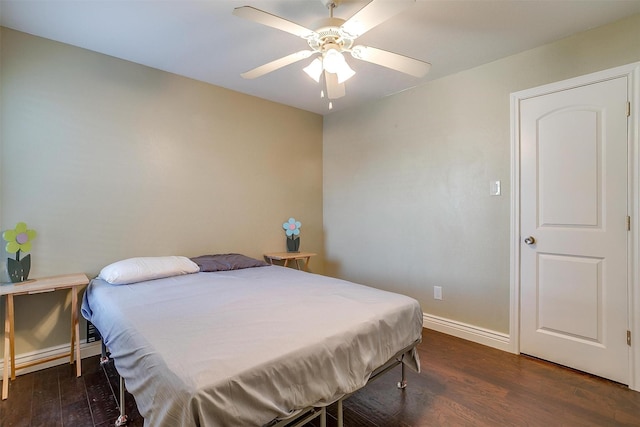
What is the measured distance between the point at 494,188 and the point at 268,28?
2.25 m

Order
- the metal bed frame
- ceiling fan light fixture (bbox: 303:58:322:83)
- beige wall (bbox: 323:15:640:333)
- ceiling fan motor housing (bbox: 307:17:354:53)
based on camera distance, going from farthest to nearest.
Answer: beige wall (bbox: 323:15:640:333) < ceiling fan light fixture (bbox: 303:58:322:83) < ceiling fan motor housing (bbox: 307:17:354:53) < the metal bed frame

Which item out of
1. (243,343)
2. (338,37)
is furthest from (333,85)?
(243,343)

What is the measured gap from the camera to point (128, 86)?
103 inches

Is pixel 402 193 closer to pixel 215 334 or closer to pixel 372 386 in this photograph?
pixel 372 386

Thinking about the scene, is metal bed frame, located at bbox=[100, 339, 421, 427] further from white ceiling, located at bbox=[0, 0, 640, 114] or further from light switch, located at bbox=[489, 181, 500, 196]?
white ceiling, located at bbox=[0, 0, 640, 114]

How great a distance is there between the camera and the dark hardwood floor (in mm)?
1669

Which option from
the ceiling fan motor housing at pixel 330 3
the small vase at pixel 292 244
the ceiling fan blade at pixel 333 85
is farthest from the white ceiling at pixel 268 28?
the small vase at pixel 292 244

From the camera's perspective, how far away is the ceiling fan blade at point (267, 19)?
56.1 inches

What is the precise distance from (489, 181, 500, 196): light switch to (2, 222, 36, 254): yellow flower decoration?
142 inches

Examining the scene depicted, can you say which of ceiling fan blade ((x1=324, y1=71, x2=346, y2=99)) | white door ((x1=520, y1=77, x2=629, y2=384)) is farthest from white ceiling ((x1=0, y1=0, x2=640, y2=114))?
white door ((x1=520, y1=77, x2=629, y2=384))

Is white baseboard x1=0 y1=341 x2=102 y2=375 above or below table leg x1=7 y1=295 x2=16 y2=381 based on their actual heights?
below

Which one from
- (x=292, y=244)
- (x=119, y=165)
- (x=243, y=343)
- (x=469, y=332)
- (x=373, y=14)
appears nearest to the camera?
(x=243, y=343)

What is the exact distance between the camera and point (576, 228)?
221 cm

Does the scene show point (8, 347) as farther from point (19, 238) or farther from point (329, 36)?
point (329, 36)
